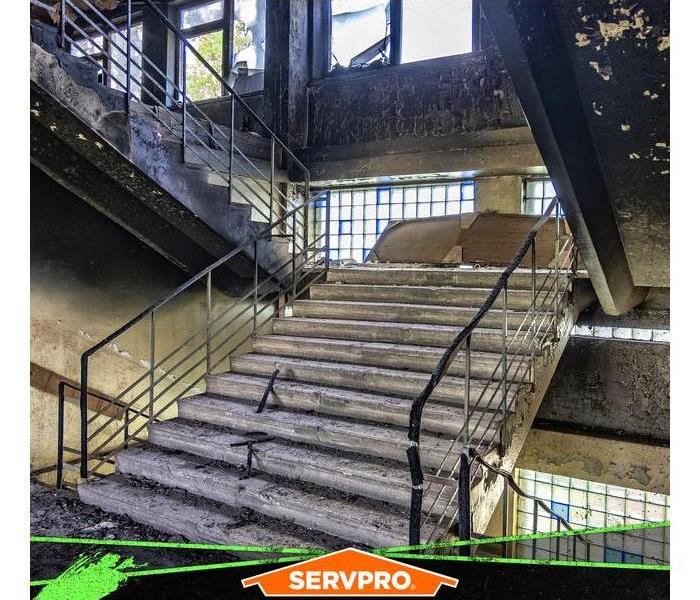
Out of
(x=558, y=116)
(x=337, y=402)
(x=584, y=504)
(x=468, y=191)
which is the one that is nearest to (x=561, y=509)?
(x=584, y=504)

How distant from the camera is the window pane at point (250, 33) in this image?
8.56 m

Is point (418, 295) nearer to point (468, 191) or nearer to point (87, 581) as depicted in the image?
point (468, 191)

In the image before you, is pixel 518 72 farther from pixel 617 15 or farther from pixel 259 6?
pixel 259 6

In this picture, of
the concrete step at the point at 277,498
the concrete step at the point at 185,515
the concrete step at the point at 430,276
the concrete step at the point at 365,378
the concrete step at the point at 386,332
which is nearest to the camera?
the concrete step at the point at 277,498

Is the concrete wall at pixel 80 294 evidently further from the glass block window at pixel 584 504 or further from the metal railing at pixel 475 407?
the glass block window at pixel 584 504

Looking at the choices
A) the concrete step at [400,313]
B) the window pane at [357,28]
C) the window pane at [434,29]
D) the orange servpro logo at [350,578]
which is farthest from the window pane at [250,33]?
the orange servpro logo at [350,578]

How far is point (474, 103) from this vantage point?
6922 mm

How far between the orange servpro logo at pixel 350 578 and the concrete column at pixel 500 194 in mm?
5369

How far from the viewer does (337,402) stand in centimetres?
426

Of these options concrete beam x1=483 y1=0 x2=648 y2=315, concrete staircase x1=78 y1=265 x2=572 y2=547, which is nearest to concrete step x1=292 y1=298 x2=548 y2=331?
concrete staircase x1=78 y1=265 x2=572 y2=547

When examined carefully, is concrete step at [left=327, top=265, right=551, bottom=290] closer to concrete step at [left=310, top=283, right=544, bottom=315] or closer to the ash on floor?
concrete step at [left=310, top=283, right=544, bottom=315]

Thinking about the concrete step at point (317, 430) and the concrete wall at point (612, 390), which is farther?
the concrete wall at point (612, 390)

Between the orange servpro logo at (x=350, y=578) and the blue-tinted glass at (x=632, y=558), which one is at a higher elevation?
the blue-tinted glass at (x=632, y=558)

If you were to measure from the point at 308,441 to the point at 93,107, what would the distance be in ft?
9.38
